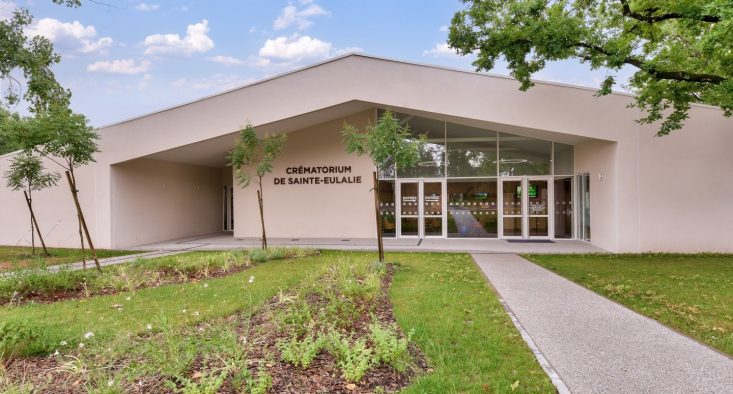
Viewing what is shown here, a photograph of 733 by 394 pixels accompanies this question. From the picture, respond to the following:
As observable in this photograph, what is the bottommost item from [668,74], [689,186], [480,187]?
[689,186]

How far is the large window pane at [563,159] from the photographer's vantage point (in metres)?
15.4

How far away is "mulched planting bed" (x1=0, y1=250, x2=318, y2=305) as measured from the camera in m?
7.12

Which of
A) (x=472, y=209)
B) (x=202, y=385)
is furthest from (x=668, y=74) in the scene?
(x=202, y=385)

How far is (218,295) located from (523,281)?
5.49 m

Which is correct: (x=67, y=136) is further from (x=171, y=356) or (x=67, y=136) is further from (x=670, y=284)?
(x=670, y=284)

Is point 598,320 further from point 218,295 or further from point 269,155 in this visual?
point 269,155

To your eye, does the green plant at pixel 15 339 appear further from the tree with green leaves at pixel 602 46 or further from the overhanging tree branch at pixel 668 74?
the overhanging tree branch at pixel 668 74

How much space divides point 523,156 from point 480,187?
74.7 inches

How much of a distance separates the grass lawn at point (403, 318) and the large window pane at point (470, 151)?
23.4 feet

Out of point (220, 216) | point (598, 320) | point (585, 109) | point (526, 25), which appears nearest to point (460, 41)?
point (526, 25)

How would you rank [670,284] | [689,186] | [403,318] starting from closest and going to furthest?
[403,318] → [670,284] → [689,186]

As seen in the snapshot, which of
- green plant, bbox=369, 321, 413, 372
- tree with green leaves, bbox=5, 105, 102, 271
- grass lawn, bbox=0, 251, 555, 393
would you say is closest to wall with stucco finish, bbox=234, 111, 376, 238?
grass lawn, bbox=0, 251, 555, 393

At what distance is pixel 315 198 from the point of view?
17.2 meters

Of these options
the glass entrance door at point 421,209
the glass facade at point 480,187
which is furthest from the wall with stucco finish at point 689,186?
the glass entrance door at point 421,209
